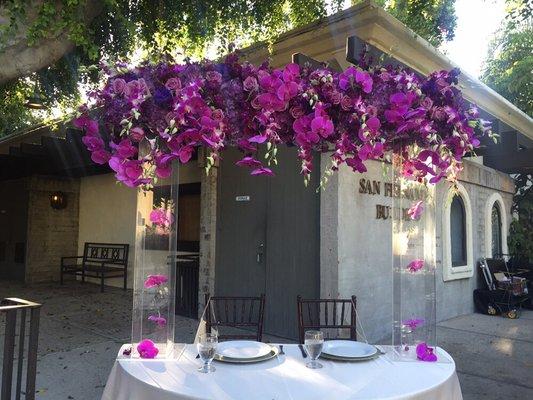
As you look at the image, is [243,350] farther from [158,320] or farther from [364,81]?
[364,81]

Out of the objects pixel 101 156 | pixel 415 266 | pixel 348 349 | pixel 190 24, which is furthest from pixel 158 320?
pixel 190 24

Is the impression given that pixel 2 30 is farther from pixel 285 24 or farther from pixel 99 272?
pixel 99 272

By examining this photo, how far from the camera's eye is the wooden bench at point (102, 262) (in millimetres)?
8766

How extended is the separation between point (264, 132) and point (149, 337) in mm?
1133

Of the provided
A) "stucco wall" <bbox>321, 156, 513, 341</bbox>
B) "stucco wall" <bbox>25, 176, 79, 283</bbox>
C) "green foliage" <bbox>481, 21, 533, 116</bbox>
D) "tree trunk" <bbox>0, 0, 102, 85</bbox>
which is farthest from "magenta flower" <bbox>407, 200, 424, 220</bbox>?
"green foliage" <bbox>481, 21, 533, 116</bbox>

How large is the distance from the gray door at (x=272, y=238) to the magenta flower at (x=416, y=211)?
2627 millimetres

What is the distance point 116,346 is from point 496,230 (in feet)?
23.0

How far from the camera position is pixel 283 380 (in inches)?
72.7

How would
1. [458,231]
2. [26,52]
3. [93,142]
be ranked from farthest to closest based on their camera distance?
[458,231] < [26,52] < [93,142]

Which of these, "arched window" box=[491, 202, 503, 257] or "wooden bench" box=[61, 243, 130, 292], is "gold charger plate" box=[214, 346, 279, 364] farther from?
"arched window" box=[491, 202, 503, 257]

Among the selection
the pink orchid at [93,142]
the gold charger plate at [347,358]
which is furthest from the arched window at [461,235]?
the pink orchid at [93,142]

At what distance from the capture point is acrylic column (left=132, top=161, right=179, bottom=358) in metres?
2.21

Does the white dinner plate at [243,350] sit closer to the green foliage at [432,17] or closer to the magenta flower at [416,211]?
the magenta flower at [416,211]

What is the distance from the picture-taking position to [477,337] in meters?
5.64
